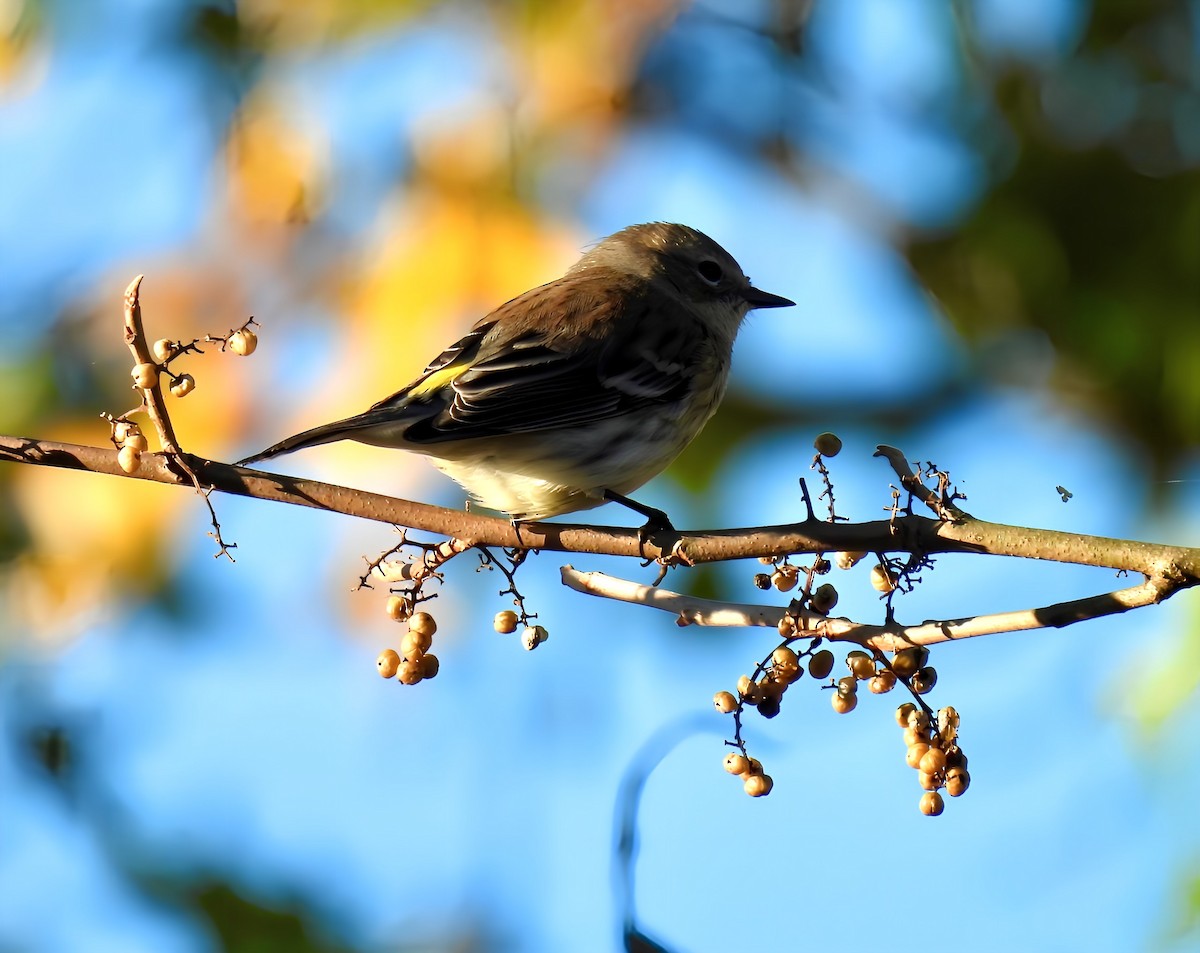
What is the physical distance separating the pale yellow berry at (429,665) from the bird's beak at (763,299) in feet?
9.31

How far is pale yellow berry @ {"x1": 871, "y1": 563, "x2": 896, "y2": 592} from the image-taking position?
7.55 feet

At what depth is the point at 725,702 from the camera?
2385 millimetres

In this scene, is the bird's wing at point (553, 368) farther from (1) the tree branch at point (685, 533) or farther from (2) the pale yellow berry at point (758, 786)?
(2) the pale yellow berry at point (758, 786)

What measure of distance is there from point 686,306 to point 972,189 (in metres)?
1.20

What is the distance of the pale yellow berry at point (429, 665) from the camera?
2566mm

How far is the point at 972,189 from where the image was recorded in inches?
194

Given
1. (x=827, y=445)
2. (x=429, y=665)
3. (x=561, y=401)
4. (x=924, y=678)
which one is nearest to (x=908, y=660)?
(x=924, y=678)

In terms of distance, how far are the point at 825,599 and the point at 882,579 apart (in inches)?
5.3

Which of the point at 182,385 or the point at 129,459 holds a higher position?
the point at 182,385

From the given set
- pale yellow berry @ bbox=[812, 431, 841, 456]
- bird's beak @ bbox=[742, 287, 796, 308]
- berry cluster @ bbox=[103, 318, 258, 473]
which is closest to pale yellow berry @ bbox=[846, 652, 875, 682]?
pale yellow berry @ bbox=[812, 431, 841, 456]

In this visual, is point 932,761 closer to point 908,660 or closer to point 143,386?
point 908,660

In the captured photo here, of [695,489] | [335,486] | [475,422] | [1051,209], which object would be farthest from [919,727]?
[1051,209]

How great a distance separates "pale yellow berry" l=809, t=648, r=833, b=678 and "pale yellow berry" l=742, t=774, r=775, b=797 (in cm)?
23

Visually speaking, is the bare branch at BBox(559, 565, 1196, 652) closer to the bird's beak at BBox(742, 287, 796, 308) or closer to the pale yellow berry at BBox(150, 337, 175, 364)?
the pale yellow berry at BBox(150, 337, 175, 364)
